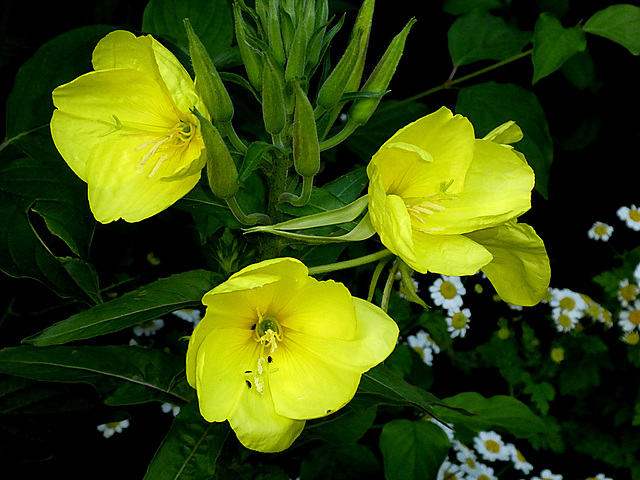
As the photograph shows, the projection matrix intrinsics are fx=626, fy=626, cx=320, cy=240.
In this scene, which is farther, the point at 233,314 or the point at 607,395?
the point at 607,395

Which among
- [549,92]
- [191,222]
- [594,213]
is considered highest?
[549,92]

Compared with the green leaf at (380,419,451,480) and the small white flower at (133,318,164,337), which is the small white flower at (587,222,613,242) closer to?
the green leaf at (380,419,451,480)

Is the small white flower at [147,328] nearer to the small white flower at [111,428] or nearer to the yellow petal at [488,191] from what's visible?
the small white flower at [111,428]

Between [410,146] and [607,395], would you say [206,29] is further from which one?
[607,395]

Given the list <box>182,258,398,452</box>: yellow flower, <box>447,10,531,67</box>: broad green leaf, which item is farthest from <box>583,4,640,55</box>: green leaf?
<box>182,258,398,452</box>: yellow flower

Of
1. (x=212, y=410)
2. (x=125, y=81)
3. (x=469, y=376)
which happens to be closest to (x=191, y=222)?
(x=125, y=81)

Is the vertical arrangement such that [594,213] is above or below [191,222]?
below
